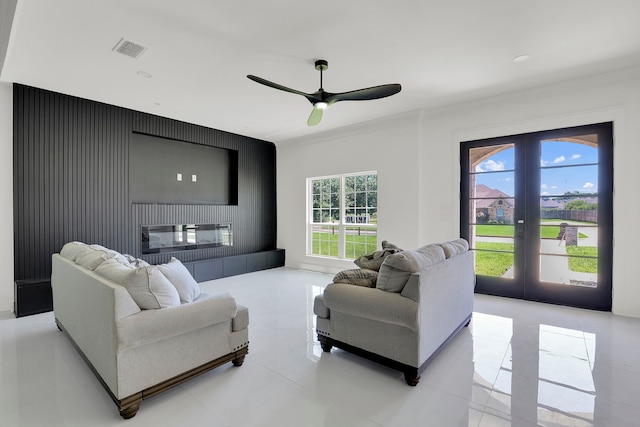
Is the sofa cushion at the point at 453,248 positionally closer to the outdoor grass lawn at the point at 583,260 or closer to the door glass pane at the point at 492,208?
the door glass pane at the point at 492,208

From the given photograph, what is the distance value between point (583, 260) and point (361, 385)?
12.1ft

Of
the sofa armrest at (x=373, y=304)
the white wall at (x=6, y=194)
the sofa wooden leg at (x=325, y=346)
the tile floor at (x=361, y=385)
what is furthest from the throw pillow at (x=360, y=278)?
the white wall at (x=6, y=194)

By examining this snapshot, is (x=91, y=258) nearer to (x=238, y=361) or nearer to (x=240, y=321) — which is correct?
(x=240, y=321)

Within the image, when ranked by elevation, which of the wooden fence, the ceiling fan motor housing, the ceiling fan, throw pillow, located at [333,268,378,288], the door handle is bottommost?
throw pillow, located at [333,268,378,288]

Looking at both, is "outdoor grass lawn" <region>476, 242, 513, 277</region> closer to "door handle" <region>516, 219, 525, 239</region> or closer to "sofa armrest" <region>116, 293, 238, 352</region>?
"door handle" <region>516, 219, 525, 239</region>

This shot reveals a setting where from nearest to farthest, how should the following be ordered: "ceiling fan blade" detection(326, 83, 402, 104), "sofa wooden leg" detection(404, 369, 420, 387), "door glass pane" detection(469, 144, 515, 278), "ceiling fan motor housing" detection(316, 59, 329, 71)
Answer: "sofa wooden leg" detection(404, 369, 420, 387)
"ceiling fan blade" detection(326, 83, 402, 104)
"ceiling fan motor housing" detection(316, 59, 329, 71)
"door glass pane" detection(469, 144, 515, 278)

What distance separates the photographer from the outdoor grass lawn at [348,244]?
603 cm

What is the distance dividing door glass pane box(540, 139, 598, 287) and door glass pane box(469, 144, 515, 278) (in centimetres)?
40

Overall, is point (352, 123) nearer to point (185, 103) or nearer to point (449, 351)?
point (185, 103)

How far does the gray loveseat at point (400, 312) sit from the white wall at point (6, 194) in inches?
165

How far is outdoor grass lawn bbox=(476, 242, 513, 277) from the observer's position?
4.58 metres

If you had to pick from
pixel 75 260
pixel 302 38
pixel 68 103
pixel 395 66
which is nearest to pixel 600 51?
pixel 395 66

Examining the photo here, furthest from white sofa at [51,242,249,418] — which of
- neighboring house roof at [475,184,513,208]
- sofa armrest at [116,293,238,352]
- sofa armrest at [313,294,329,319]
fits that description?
neighboring house roof at [475,184,513,208]

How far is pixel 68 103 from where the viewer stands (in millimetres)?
4414
